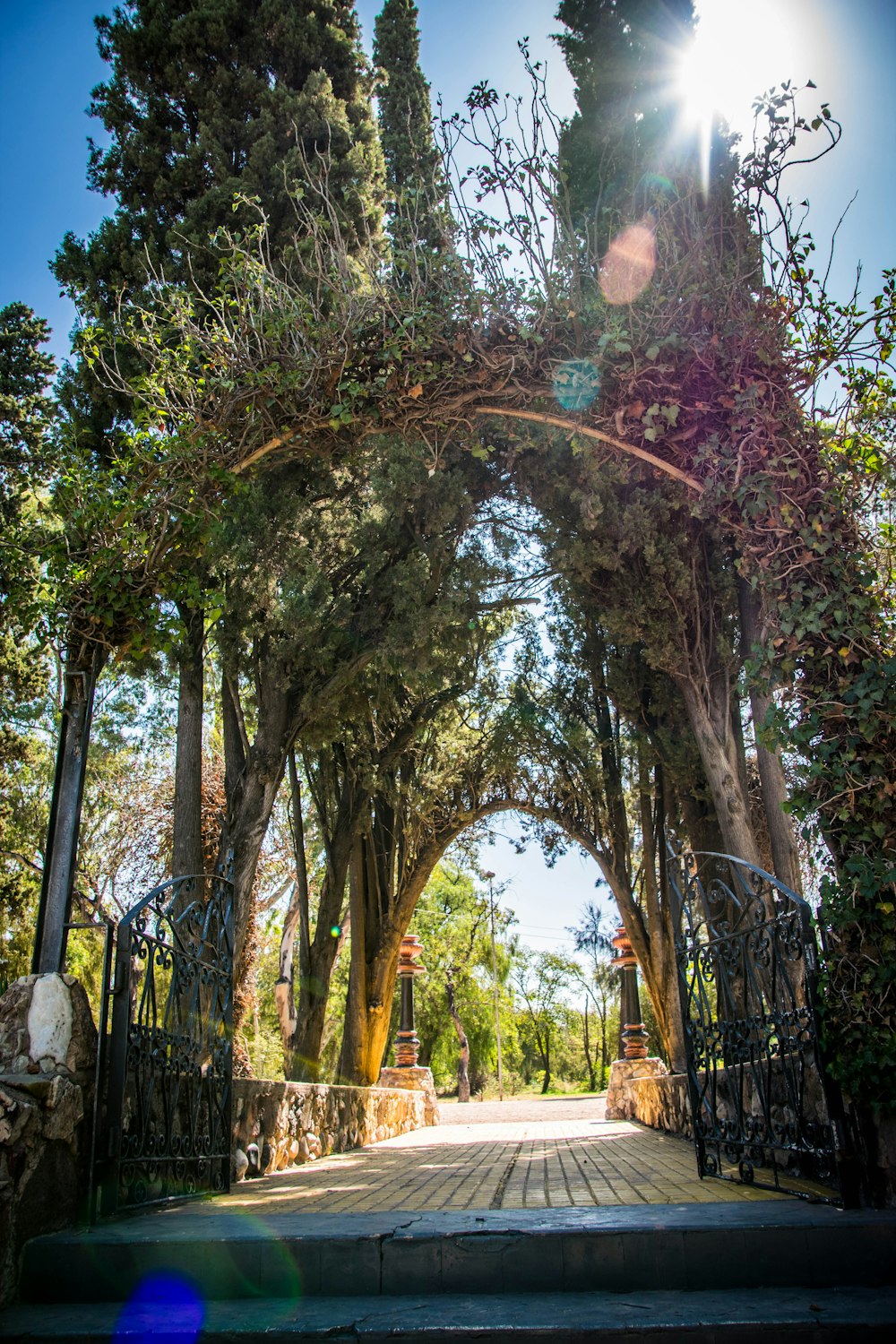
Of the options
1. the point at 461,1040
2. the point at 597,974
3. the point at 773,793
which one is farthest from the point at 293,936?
the point at 597,974

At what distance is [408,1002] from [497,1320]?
1280 centimetres

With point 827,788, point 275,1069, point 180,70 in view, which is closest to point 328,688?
point 827,788

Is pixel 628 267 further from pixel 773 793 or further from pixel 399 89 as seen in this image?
pixel 399 89

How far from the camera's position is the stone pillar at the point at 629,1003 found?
1352cm

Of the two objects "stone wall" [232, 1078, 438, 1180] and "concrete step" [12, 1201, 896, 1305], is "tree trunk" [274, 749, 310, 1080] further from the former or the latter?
"concrete step" [12, 1201, 896, 1305]

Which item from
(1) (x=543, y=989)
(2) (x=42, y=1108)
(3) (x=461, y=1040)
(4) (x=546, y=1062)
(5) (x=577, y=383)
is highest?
(5) (x=577, y=383)

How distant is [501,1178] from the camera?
17.7 feet

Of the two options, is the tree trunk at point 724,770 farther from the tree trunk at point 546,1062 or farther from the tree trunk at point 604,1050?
the tree trunk at point 546,1062

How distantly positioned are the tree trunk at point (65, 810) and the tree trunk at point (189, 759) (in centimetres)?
385

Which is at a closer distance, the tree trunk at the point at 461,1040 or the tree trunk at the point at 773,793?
the tree trunk at the point at 773,793

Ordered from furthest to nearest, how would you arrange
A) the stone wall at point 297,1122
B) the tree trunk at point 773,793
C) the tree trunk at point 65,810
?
the tree trunk at point 773,793
the stone wall at point 297,1122
the tree trunk at point 65,810

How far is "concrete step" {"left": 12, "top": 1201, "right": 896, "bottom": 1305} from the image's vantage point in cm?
291

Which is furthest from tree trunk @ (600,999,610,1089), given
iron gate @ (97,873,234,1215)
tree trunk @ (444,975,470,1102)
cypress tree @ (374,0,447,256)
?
iron gate @ (97,873,234,1215)

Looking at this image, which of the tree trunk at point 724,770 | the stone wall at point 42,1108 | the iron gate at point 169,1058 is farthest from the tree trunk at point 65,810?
the tree trunk at point 724,770
